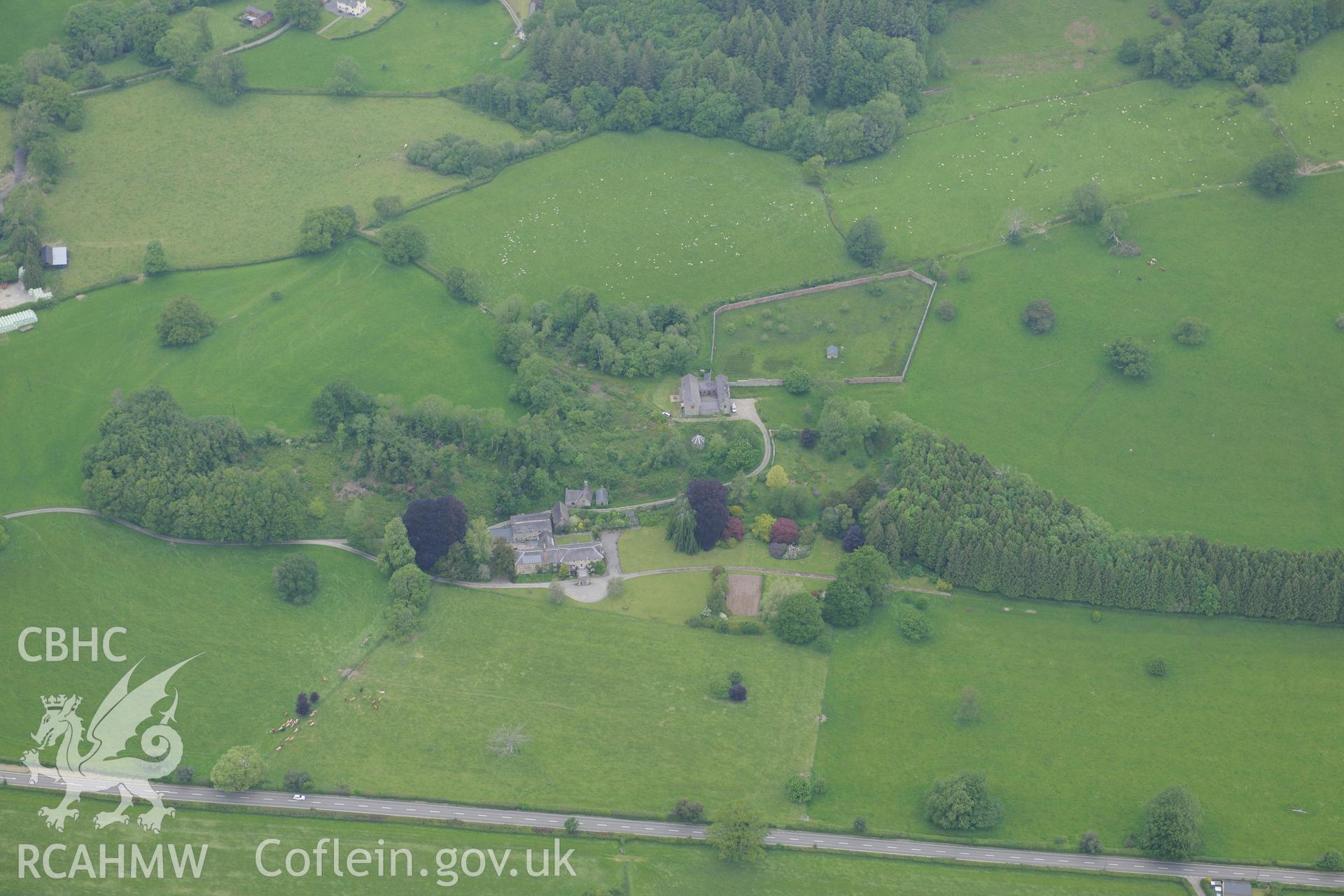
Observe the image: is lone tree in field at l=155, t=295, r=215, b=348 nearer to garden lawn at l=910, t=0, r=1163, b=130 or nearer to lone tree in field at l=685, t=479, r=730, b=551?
lone tree in field at l=685, t=479, r=730, b=551

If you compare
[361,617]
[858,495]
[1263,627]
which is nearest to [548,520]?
[361,617]

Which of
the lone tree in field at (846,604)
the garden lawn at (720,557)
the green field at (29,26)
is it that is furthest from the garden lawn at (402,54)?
the lone tree in field at (846,604)

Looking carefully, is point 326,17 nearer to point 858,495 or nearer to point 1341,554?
point 858,495

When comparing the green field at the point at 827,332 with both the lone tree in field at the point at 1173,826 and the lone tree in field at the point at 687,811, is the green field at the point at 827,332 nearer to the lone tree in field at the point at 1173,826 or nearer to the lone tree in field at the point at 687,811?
the lone tree in field at the point at 687,811

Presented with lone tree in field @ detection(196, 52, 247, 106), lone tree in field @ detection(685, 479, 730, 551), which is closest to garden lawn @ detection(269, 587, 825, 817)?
lone tree in field @ detection(685, 479, 730, 551)

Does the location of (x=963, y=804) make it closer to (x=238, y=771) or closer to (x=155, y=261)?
(x=238, y=771)
